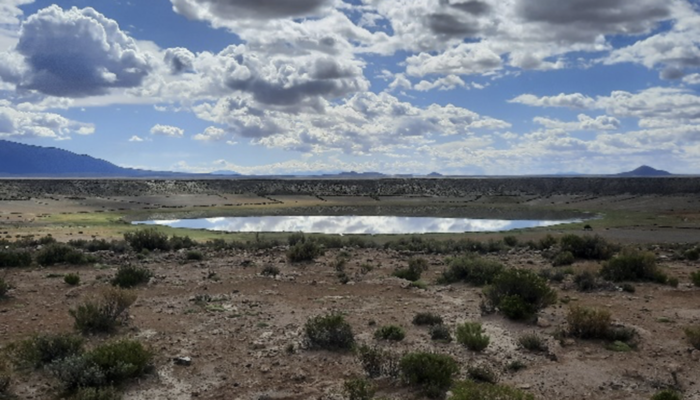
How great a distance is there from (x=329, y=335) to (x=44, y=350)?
18.6 ft

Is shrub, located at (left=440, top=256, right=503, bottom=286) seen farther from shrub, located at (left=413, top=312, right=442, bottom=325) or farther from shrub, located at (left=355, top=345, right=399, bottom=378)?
shrub, located at (left=355, top=345, right=399, bottom=378)

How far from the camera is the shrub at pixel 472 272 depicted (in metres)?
19.1

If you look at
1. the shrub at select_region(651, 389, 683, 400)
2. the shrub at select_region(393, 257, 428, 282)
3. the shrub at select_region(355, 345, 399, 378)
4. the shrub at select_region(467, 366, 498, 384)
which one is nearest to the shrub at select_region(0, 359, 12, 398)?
the shrub at select_region(355, 345, 399, 378)

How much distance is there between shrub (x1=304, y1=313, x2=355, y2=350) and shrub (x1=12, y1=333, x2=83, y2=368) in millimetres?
4711

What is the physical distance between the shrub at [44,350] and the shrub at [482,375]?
757 cm

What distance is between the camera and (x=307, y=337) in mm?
12586

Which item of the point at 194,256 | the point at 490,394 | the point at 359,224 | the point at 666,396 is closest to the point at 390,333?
the point at 490,394

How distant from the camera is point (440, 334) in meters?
12.6

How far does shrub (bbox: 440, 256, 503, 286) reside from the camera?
62.7ft

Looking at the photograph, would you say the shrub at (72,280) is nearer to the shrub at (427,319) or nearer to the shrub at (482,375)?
the shrub at (427,319)

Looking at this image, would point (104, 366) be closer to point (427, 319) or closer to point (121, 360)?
point (121, 360)

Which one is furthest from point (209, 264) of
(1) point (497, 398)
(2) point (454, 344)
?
(1) point (497, 398)

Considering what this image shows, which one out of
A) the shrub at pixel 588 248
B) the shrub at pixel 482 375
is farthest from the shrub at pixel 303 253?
the shrub at pixel 482 375

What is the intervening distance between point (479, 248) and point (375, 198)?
73.3 meters
